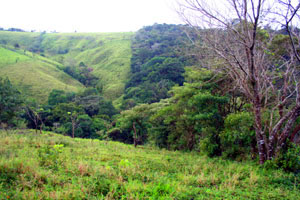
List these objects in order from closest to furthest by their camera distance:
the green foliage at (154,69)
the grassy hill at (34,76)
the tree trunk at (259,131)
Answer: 1. the tree trunk at (259,131)
2. the green foliage at (154,69)
3. the grassy hill at (34,76)

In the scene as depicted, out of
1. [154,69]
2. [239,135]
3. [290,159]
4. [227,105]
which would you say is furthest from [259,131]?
[154,69]

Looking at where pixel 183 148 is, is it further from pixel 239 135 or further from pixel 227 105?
pixel 239 135

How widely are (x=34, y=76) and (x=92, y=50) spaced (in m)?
32.6

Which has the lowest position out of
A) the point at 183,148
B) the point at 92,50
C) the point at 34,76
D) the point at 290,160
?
the point at 183,148

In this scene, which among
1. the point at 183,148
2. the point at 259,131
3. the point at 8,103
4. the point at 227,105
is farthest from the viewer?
the point at 8,103

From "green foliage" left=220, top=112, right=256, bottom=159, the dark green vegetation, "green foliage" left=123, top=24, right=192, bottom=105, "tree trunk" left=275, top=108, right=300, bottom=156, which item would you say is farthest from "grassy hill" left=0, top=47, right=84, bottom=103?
"tree trunk" left=275, top=108, right=300, bottom=156

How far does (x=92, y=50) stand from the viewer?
8081 centimetres

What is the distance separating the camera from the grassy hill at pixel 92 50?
203 ft

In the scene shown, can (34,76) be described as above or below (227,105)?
above

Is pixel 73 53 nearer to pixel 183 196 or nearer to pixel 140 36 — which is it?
pixel 140 36

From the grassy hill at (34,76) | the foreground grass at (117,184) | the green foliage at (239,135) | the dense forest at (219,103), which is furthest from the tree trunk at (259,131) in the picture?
the grassy hill at (34,76)

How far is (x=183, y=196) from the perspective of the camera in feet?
14.0

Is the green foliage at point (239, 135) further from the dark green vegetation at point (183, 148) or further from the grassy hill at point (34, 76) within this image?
the grassy hill at point (34, 76)

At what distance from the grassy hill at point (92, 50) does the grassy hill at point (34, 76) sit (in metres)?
8.16
